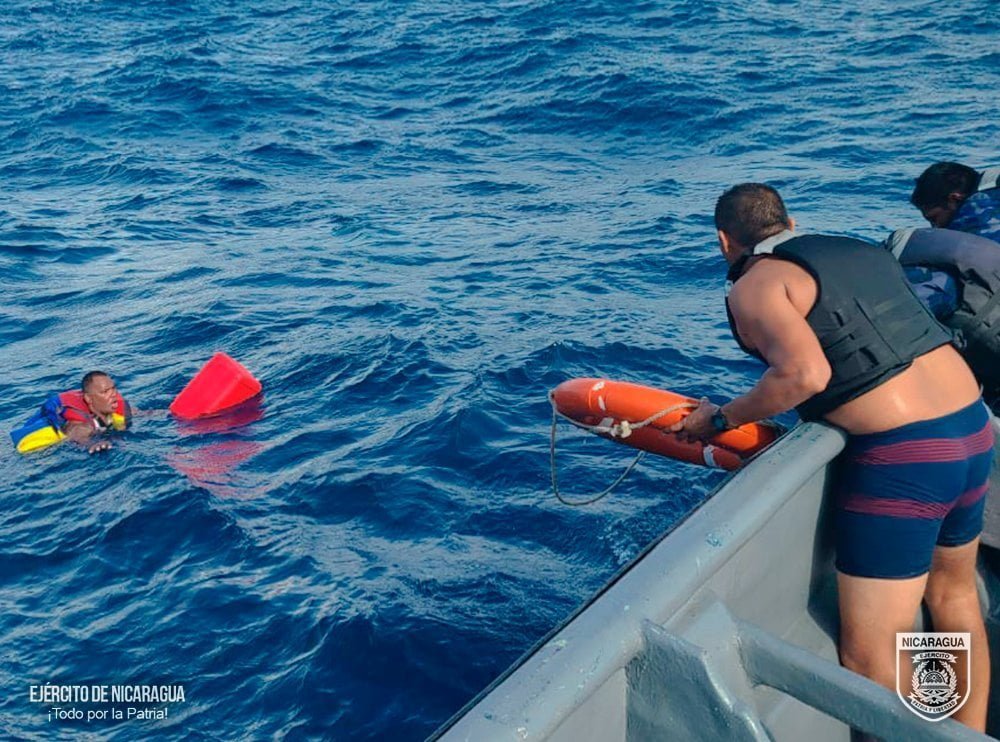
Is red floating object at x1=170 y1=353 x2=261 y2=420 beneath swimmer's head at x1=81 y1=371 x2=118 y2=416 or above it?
beneath

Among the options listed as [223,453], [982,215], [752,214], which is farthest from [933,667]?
[223,453]

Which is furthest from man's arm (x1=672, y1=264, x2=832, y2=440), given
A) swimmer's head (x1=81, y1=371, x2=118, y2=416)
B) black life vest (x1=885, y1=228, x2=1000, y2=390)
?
swimmer's head (x1=81, y1=371, x2=118, y2=416)

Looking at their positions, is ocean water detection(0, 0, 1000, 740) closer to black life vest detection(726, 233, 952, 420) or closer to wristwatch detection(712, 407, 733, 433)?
wristwatch detection(712, 407, 733, 433)

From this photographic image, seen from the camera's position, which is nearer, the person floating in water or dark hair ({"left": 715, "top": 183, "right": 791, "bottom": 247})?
dark hair ({"left": 715, "top": 183, "right": 791, "bottom": 247})

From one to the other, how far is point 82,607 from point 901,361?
5.92 m

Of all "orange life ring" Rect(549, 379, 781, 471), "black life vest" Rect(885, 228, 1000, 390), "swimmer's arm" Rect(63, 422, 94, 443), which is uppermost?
"black life vest" Rect(885, 228, 1000, 390)

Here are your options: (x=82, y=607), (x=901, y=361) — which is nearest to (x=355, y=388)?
(x=82, y=607)

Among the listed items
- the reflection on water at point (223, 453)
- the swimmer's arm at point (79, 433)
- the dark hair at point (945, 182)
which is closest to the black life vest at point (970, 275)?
the dark hair at point (945, 182)

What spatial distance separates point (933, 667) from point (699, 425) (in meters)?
1.28

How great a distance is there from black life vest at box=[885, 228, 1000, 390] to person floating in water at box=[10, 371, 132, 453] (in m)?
7.76

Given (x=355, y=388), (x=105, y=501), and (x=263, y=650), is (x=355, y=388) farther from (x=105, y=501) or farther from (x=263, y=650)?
(x=263, y=650)

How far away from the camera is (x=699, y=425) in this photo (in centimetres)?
480

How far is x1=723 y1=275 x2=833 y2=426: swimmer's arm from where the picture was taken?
3.99 metres

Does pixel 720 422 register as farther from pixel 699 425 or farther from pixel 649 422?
pixel 649 422
